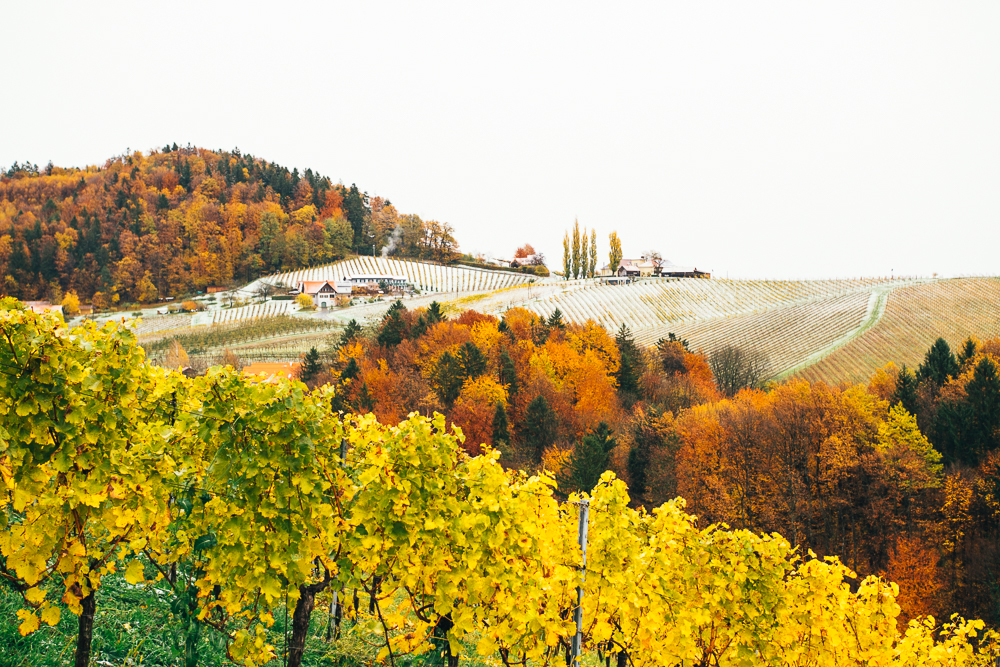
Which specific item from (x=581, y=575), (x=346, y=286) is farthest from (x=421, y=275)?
(x=581, y=575)

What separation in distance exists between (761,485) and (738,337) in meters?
33.3

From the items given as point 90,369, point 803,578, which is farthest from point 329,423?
point 803,578

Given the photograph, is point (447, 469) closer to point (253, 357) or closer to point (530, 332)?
point (530, 332)

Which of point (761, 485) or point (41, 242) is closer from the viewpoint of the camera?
point (761, 485)

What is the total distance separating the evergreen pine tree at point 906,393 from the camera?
3888 centimetres

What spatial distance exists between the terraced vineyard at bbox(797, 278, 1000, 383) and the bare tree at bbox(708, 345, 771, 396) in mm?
3750

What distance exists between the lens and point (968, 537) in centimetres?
3050

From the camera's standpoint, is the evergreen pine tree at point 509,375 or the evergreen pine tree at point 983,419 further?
the evergreen pine tree at point 509,375

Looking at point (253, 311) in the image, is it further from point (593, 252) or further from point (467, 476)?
point (467, 476)

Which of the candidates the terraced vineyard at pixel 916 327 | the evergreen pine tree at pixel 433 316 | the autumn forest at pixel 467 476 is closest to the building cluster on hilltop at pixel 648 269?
the autumn forest at pixel 467 476

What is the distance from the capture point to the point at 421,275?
130 metres

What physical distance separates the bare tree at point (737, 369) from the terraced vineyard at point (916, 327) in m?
3.75

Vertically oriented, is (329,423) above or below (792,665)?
above

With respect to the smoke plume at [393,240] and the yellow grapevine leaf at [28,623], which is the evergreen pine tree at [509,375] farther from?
the smoke plume at [393,240]
